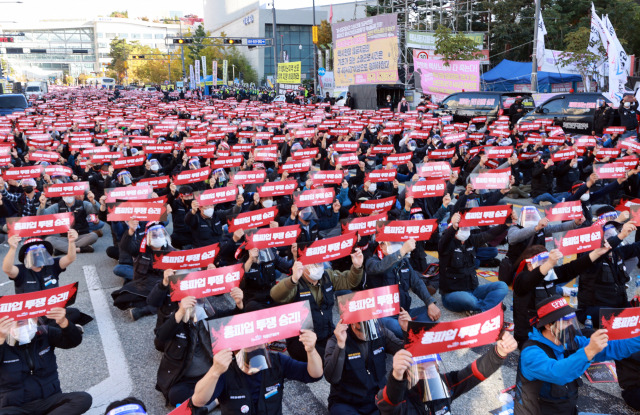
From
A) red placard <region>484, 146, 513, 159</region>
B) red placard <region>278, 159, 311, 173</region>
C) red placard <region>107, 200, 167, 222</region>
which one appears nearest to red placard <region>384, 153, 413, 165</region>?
red placard <region>484, 146, 513, 159</region>

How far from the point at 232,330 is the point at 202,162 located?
12.2m

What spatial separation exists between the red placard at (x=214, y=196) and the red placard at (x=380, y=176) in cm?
275

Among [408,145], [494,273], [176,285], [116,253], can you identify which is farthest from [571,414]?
[408,145]

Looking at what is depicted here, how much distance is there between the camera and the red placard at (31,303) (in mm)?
4789

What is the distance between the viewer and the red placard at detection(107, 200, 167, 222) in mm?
7977

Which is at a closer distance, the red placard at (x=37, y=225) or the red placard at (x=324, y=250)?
the red placard at (x=324, y=250)

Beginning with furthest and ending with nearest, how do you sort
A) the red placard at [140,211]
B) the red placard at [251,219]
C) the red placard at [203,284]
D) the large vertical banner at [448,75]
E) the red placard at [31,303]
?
the large vertical banner at [448,75], the red placard at [140,211], the red placard at [251,219], the red placard at [203,284], the red placard at [31,303]

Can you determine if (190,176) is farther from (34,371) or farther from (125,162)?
(34,371)

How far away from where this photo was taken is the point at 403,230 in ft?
23.0

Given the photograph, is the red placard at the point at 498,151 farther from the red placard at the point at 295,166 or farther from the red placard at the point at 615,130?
the red placard at the point at 615,130

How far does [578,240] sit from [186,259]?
4.42 metres

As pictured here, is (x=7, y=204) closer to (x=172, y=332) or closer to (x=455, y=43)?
(x=172, y=332)

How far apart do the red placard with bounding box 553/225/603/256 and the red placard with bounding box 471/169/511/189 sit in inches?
106

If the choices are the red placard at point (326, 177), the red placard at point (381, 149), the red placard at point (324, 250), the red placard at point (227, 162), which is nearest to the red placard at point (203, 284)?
the red placard at point (324, 250)
